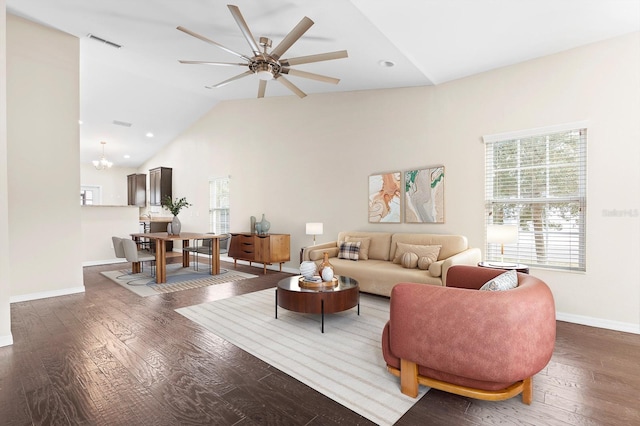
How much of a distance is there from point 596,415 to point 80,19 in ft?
21.3

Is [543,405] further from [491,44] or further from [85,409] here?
[491,44]

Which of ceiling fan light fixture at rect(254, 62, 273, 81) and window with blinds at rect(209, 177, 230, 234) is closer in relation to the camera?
ceiling fan light fixture at rect(254, 62, 273, 81)

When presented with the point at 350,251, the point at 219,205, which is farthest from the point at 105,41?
the point at 350,251

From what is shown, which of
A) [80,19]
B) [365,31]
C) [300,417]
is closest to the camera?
[300,417]

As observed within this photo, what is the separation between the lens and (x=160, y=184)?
9602 mm

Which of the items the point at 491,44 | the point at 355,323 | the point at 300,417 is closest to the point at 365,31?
the point at 491,44

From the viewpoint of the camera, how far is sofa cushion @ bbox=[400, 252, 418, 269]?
13.8 ft

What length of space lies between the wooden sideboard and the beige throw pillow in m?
2.53

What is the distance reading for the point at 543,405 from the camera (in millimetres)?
1978

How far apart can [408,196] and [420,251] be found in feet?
3.30

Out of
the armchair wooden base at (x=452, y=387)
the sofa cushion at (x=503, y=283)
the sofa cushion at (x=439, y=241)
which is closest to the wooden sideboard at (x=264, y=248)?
the sofa cushion at (x=439, y=241)

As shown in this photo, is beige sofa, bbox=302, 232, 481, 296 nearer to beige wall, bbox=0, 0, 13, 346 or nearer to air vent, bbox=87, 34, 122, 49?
beige wall, bbox=0, 0, 13, 346

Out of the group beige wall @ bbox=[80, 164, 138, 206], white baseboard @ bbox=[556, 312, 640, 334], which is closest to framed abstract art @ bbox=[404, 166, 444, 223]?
white baseboard @ bbox=[556, 312, 640, 334]

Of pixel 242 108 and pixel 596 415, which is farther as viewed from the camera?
pixel 242 108
